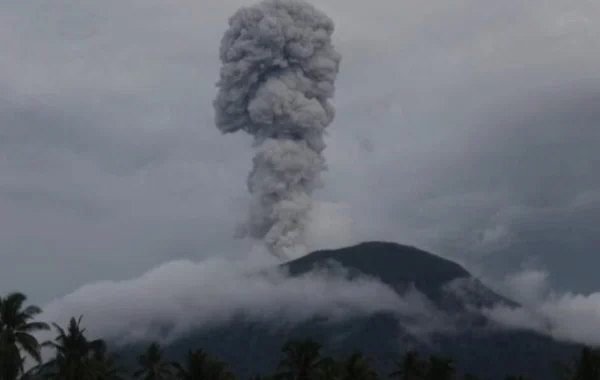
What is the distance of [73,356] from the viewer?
2378 inches

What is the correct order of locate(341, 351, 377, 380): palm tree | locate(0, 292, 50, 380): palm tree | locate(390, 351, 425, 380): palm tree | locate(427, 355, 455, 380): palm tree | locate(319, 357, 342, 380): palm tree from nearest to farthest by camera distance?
locate(0, 292, 50, 380): palm tree
locate(319, 357, 342, 380): palm tree
locate(341, 351, 377, 380): palm tree
locate(427, 355, 455, 380): palm tree
locate(390, 351, 425, 380): palm tree

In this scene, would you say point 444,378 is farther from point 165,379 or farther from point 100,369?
point 100,369

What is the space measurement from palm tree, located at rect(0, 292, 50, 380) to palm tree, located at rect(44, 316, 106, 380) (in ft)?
6.45

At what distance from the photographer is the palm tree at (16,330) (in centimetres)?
5503

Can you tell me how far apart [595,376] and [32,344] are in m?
34.2

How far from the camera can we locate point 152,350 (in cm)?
7581

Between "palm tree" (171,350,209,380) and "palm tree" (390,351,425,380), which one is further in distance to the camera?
"palm tree" (390,351,425,380)

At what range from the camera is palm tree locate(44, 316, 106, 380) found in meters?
59.5

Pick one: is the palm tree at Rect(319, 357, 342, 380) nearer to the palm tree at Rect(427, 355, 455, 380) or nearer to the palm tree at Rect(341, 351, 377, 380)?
the palm tree at Rect(341, 351, 377, 380)

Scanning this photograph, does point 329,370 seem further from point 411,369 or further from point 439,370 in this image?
point 411,369

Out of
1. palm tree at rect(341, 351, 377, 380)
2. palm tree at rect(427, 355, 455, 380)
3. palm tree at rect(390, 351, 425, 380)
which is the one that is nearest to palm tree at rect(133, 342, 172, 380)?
palm tree at rect(341, 351, 377, 380)

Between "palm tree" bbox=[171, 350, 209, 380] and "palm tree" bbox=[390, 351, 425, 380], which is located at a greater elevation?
"palm tree" bbox=[390, 351, 425, 380]

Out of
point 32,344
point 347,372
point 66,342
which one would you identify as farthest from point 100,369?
point 347,372

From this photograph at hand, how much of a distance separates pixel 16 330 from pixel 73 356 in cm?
409
